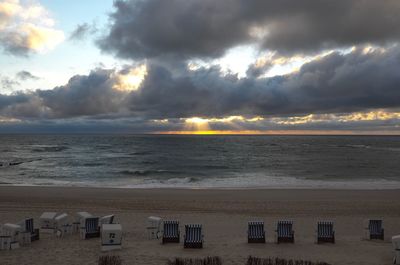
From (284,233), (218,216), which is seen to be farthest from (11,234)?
(218,216)

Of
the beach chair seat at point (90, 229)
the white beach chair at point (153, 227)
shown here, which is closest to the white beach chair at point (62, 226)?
the beach chair seat at point (90, 229)

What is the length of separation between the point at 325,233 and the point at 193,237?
4.47 m

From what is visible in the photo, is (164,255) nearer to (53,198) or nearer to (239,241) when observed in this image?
(239,241)

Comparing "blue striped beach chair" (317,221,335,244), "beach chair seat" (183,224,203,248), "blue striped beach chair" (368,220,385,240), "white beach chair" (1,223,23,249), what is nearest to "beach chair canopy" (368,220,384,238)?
"blue striped beach chair" (368,220,385,240)

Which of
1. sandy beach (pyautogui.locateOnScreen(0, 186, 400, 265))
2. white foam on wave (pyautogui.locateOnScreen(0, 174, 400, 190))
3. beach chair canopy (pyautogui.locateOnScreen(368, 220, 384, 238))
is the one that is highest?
beach chair canopy (pyautogui.locateOnScreen(368, 220, 384, 238))

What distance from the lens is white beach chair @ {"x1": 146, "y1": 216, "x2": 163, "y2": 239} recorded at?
548 inches

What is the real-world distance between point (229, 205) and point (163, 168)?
95.9ft

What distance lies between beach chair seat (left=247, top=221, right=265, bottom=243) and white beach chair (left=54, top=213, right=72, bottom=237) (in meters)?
6.43

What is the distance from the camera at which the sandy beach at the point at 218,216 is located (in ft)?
39.0

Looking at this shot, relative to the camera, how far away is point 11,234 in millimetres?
12547

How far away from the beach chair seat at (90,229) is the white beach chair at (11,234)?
200cm

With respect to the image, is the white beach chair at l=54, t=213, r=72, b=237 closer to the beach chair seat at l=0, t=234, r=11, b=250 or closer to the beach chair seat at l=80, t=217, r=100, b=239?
the beach chair seat at l=80, t=217, r=100, b=239

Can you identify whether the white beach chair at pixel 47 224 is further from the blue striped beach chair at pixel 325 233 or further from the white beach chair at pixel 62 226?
the blue striped beach chair at pixel 325 233

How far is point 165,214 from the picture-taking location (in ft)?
62.5
